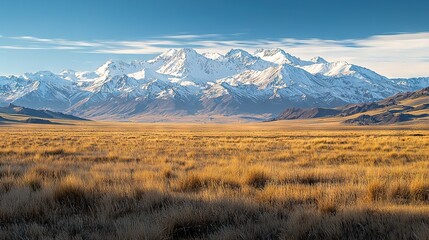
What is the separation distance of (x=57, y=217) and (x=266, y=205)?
3.61 meters

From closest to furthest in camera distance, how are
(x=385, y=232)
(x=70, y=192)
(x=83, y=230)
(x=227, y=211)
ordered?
(x=385, y=232) → (x=83, y=230) → (x=227, y=211) → (x=70, y=192)

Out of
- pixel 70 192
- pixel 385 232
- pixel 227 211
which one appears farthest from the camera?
pixel 70 192

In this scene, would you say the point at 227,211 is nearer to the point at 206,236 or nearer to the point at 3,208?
the point at 206,236

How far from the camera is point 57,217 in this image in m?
6.95

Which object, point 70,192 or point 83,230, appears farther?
point 70,192

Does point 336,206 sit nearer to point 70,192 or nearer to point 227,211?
point 227,211

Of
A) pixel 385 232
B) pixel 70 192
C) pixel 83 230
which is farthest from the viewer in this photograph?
pixel 70 192

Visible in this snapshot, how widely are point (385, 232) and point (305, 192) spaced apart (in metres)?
2.76

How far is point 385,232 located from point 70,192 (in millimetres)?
5814

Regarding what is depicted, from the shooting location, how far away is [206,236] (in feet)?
19.2

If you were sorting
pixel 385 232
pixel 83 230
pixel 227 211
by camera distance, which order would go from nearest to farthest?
pixel 385 232 < pixel 83 230 < pixel 227 211

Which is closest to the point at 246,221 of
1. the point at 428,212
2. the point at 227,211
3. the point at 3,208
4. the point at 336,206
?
the point at 227,211

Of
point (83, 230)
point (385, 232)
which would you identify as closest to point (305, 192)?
point (385, 232)

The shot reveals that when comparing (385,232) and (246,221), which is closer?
(385,232)
